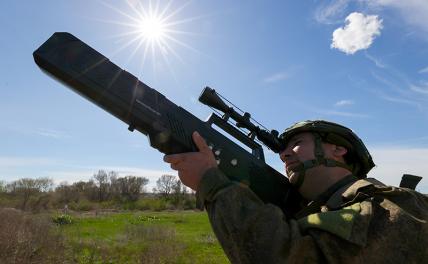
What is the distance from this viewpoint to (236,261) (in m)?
2.33

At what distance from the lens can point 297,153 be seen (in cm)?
354

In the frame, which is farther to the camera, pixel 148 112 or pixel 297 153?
pixel 148 112

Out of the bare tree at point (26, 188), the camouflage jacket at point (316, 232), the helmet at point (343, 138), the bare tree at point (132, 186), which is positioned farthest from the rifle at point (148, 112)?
the bare tree at point (132, 186)

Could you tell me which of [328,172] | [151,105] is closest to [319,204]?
[328,172]

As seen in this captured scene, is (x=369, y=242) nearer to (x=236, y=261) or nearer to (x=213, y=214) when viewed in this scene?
(x=236, y=261)

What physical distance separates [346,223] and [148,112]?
7.07 ft

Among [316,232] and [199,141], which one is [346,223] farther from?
[199,141]

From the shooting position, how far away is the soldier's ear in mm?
3599

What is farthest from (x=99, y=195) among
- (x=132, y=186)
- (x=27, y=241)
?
(x=27, y=241)

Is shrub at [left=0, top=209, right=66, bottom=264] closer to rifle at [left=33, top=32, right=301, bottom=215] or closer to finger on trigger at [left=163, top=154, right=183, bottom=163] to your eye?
rifle at [left=33, top=32, right=301, bottom=215]

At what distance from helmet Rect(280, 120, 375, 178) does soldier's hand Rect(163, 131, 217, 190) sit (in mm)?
1022

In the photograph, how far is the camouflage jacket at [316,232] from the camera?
7.43ft

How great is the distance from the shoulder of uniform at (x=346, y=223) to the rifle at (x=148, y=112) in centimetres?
137

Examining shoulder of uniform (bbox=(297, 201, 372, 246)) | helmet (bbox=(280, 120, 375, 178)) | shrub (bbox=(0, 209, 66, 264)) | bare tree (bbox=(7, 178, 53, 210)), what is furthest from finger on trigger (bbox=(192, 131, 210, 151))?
bare tree (bbox=(7, 178, 53, 210))
